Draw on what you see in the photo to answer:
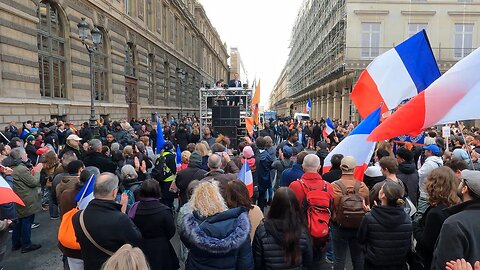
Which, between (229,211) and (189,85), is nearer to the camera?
(229,211)

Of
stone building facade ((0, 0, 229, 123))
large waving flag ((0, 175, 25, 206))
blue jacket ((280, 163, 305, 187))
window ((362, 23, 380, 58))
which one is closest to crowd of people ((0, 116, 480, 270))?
large waving flag ((0, 175, 25, 206))

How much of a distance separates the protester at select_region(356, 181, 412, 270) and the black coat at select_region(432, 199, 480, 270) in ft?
2.67

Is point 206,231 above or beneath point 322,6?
beneath

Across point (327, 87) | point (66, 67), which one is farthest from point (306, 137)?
point (327, 87)

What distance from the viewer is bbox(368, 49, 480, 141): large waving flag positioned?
3292 mm

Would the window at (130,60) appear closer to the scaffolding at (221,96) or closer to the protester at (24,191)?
the scaffolding at (221,96)

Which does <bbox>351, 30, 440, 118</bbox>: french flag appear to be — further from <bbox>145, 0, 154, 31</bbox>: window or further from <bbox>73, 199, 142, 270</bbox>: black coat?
<bbox>145, 0, 154, 31</bbox>: window

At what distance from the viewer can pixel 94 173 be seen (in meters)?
4.27

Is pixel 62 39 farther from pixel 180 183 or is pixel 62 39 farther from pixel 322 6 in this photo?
pixel 322 6

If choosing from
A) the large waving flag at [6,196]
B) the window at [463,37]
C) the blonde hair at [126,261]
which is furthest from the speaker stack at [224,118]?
the window at [463,37]

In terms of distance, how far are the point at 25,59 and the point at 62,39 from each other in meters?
3.29

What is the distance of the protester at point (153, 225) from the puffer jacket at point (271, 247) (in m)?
0.95

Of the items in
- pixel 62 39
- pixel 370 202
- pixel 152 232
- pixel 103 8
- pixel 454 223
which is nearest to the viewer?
pixel 454 223

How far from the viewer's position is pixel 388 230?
11.0 ft
